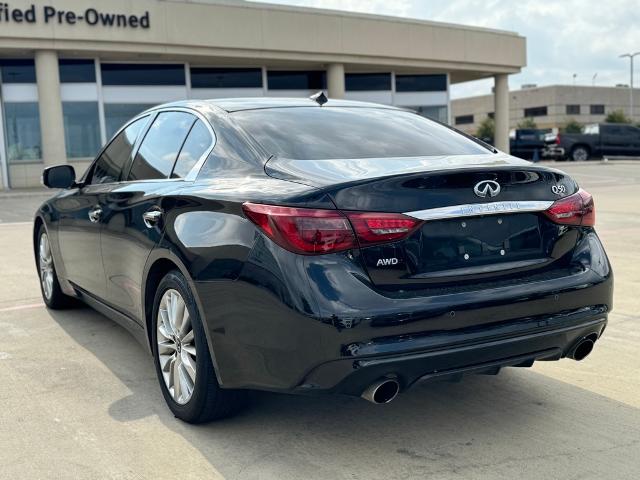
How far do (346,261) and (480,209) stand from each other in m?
0.63

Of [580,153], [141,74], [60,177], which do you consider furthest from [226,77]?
[60,177]

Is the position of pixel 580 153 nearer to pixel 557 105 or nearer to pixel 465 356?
pixel 465 356

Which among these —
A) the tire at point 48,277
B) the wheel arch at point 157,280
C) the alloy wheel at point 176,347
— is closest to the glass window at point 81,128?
the tire at point 48,277

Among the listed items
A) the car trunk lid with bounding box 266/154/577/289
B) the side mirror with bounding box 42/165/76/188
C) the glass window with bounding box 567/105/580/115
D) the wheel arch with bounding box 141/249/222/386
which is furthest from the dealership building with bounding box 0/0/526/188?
the glass window with bounding box 567/105/580/115

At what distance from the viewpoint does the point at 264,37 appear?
2705cm

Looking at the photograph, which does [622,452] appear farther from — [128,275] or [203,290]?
[128,275]

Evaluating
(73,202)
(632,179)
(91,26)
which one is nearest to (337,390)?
(73,202)

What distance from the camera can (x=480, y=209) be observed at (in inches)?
118

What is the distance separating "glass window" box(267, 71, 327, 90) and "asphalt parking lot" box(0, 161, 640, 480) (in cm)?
2561

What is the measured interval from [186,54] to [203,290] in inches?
955

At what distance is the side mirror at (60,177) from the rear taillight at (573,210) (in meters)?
3.53

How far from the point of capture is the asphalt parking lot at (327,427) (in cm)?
298

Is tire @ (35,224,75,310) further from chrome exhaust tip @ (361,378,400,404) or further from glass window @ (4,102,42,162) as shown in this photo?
glass window @ (4,102,42,162)

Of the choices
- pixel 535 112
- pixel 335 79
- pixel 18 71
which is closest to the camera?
pixel 18 71
